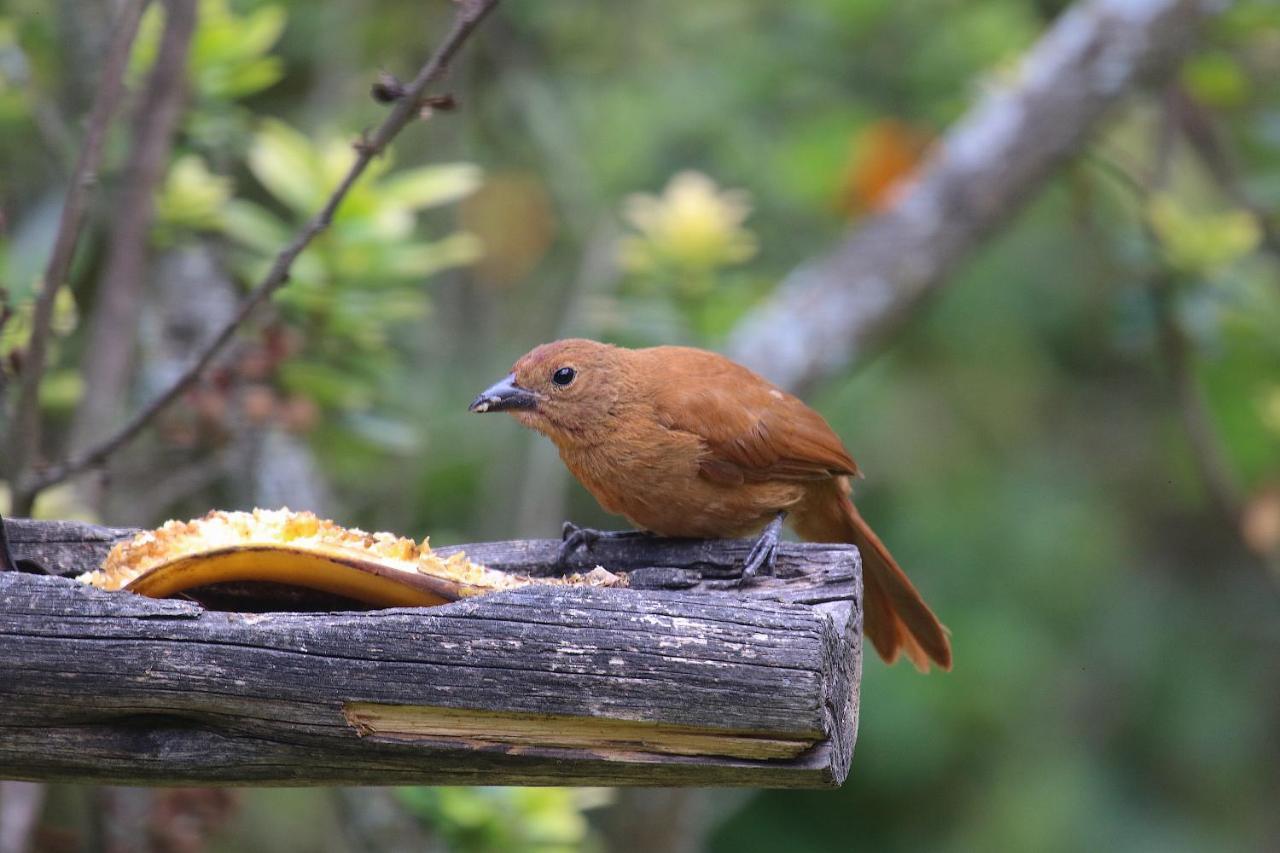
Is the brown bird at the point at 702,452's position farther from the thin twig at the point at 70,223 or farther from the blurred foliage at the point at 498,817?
the thin twig at the point at 70,223

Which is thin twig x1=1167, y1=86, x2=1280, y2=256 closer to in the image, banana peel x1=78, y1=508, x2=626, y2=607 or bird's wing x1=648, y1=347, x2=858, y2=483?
bird's wing x1=648, y1=347, x2=858, y2=483

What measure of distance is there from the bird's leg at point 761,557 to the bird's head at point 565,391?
723 millimetres

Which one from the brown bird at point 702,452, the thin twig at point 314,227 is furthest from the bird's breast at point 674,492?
the thin twig at point 314,227

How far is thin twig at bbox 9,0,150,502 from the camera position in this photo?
121 inches

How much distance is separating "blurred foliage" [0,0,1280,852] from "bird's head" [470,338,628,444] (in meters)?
1.01

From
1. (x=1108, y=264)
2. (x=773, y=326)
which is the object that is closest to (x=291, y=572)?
(x=773, y=326)

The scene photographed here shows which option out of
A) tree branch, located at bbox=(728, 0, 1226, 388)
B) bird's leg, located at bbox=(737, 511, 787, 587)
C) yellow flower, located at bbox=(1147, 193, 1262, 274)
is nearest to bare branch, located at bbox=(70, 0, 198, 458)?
bird's leg, located at bbox=(737, 511, 787, 587)

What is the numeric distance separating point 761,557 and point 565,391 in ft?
3.43

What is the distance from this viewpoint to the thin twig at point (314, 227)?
2.77 metres

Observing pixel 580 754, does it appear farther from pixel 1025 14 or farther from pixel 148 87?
pixel 1025 14

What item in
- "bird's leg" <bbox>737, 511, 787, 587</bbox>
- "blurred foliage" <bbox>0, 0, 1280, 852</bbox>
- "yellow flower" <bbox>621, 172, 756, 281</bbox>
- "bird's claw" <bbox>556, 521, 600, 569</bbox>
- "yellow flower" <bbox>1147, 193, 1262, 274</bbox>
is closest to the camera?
"bird's leg" <bbox>737, 511, 787, 587</bbox>

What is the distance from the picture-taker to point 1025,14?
23.6 feet

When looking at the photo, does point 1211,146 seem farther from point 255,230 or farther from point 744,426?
point 255,230

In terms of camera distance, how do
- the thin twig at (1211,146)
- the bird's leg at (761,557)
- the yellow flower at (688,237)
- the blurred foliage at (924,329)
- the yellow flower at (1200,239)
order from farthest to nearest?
the thin twig at (1211,146), the blurred foliage at (924,329), the yellow flower at (1200,239), the yellow flower at (688,237), the bird's leg at (761,557)
